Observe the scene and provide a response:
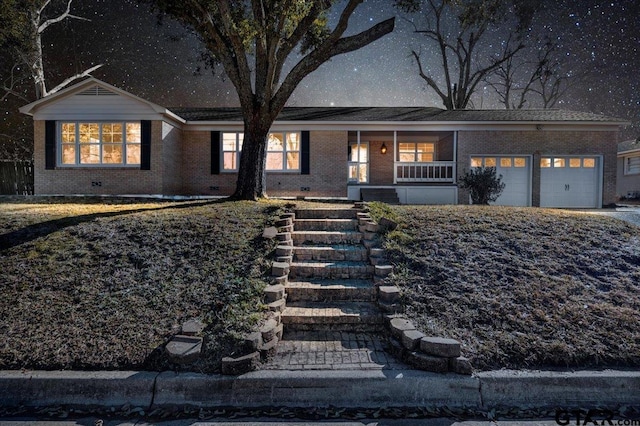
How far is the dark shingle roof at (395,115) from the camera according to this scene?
15609 mm

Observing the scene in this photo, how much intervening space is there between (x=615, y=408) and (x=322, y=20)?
39.5 ft

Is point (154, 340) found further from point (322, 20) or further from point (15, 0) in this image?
point (15, 0)

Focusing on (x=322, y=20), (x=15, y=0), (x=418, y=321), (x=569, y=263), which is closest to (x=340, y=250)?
(x=418, y=321)

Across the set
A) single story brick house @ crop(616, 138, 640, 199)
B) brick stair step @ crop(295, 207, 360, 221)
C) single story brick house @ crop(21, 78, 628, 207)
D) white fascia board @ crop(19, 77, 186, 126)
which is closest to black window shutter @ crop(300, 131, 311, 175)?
single story brick house @ crop(21, 78, 628, 207)

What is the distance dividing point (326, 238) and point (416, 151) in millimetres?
13239

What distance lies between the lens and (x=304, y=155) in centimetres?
1548

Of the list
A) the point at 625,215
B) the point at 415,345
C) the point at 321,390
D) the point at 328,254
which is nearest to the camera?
the point at 321,390

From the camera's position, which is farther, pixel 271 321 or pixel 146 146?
pixel 146 146

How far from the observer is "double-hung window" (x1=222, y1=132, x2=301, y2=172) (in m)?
15.6

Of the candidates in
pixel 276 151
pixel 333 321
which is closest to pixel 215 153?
pixel 276 151

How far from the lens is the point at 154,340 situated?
3934 mm

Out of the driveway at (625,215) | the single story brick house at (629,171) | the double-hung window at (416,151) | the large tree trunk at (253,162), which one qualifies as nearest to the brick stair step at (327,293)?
the large tree trunk at (253,162)

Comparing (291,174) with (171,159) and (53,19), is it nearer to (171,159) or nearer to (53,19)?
(171,159)

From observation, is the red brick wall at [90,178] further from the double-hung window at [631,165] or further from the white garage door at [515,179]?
the double-hung window at [631,165]
